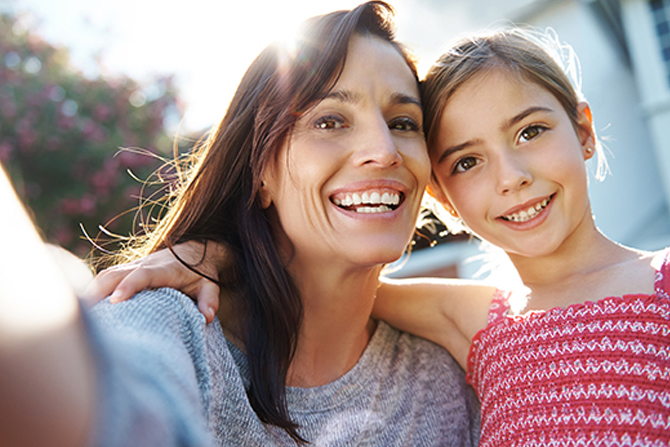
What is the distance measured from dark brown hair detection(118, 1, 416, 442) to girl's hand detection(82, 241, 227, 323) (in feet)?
0.31

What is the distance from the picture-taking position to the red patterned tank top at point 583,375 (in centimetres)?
161

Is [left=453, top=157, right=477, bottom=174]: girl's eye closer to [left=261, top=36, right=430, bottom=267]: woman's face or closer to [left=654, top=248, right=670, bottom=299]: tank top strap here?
[left=261, top=36, right=430, bottom=267]: woman's face

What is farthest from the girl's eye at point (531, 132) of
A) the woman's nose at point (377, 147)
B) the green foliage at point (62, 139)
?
the green foliage at point (62, 139)

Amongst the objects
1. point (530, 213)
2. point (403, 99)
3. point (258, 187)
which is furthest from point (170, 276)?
point (530, 213)

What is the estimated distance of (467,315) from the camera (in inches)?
85.1

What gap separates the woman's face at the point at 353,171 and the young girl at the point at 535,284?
291mm

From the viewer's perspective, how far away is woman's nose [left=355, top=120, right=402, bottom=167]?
180 centimetres

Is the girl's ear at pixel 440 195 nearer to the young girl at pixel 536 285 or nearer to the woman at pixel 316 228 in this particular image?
the young girl at pixel 536 285

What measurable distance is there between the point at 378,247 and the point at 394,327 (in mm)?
689

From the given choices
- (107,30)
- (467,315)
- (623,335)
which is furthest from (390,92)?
(107,30)

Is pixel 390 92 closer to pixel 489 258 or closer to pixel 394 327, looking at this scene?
pixel 394 327

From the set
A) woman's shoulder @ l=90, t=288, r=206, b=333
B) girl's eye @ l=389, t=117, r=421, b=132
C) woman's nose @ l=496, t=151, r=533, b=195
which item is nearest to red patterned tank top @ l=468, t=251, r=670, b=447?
woman's nose @ l=496, t=151, r=533, b=195

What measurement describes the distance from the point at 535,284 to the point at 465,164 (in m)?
0.56

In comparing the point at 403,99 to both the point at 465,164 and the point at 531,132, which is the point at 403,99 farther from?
the point at 531,132
